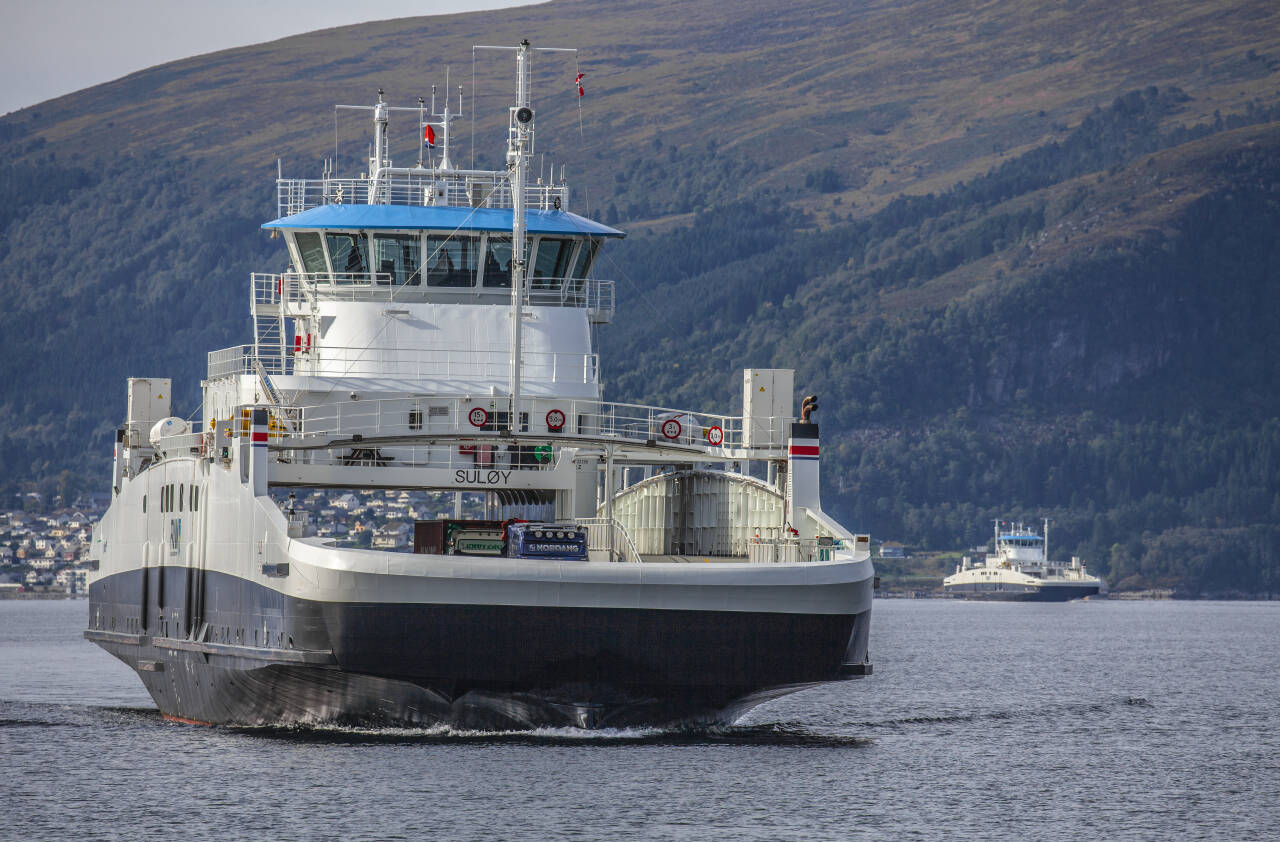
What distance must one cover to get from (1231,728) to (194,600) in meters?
25.1

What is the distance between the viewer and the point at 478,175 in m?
44.7

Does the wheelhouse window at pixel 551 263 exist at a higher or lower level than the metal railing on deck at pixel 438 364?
higher

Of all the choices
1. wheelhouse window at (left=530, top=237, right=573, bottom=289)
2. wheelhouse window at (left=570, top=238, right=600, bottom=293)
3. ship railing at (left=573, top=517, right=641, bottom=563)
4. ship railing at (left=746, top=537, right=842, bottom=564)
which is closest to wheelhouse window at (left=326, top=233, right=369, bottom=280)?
wheelhouse window at (left=530, top=237, right=573, bottom=289)

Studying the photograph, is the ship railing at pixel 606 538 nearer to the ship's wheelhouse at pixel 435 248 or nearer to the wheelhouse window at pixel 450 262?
the ship's wheelhouse at pixel 435 248

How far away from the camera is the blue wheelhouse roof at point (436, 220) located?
4175 centimetres

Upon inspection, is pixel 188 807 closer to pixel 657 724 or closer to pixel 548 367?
pixel 657 724

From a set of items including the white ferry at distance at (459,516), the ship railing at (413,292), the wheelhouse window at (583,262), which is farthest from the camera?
the wheelhouse window at (583,262)

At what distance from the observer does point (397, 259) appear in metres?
42.2

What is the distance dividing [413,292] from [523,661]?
12.4 metres

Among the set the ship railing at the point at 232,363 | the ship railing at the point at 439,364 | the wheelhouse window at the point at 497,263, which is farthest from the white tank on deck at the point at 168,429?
the wheelhouse window at the point at 497,263

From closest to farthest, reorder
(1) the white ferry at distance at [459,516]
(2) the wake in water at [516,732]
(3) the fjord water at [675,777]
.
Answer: (3) the fjord water at [675,777], (1) the white ferry at distance at [459,516], (2) the wake in water at [516,732]

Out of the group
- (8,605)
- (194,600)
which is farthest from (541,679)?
(8,605)

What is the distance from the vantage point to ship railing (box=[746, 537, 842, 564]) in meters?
34.8

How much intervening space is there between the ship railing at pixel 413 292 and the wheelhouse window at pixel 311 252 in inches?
6.3
